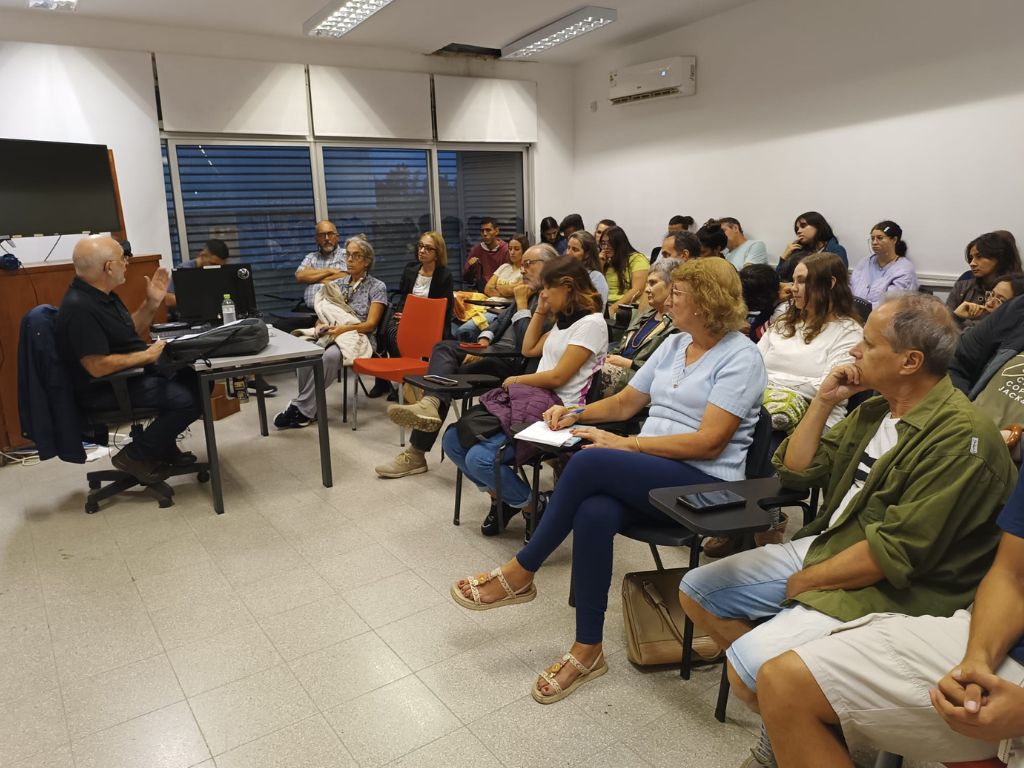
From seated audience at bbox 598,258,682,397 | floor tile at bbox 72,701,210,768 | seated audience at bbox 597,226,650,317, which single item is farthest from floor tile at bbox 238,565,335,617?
seated audience at bbox 597,226,650,317

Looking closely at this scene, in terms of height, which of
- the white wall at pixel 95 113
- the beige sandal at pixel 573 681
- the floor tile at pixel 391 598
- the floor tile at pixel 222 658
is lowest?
the floor tile at pixel 222 658

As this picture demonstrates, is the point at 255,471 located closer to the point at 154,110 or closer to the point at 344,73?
the point at 154,110

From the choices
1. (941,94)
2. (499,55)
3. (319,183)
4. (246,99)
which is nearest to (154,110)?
(246,99)

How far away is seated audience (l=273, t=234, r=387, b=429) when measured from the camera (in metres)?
4.62

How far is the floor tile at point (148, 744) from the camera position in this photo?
179cm

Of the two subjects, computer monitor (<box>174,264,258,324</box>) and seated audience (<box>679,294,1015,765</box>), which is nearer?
seated audience (<box>679,294,1015,765</box>)

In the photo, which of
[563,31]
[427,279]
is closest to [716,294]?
[427,279]

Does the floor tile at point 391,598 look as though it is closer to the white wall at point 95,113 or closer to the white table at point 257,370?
the white table at point 257,370

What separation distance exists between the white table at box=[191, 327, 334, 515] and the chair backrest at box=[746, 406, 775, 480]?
2.15m

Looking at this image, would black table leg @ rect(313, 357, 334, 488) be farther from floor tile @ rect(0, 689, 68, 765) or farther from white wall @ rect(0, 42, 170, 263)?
white wall @ rect(0, 42, 170, 263)

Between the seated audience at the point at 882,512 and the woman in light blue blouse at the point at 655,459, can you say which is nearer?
the seated audience at the point at 882,512

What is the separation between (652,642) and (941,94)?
4.50 meters

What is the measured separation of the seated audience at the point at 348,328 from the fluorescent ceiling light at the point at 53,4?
249cm

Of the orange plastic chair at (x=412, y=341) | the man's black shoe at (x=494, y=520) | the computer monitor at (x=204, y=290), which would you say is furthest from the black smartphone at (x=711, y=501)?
the computer monitor at (x=204, y=290)
